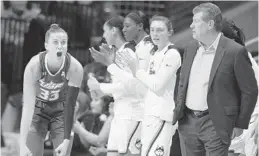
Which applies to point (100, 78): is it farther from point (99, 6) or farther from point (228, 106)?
point (228, 106)

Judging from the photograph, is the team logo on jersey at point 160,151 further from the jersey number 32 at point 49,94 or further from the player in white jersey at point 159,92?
the jersey number 32 at point 49,94

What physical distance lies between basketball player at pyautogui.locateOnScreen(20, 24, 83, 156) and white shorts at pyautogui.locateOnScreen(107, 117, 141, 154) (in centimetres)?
68

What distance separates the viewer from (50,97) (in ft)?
22.7

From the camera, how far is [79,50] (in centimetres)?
1194

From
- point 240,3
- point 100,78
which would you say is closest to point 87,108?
point 100,78

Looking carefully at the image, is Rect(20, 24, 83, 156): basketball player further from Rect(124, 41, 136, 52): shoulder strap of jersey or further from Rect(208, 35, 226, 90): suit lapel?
Rect(208, 35, 226, 90): suit lapel

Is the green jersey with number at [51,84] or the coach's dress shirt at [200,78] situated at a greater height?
the coach's dress shirt at [200,78]

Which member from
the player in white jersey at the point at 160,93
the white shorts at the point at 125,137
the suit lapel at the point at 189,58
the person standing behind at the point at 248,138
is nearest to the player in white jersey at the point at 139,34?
the player in white jersey at the point at 160,93

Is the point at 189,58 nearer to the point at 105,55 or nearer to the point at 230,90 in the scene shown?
the point at 230,90

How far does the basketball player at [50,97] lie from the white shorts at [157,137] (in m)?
0.71

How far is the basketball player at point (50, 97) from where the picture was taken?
682cm

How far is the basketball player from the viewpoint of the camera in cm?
682

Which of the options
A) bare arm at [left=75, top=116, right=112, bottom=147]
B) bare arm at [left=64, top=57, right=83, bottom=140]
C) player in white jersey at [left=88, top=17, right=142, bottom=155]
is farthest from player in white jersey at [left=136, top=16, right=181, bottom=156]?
bare arm at [left=75, top=116, right=112, bottom=147]

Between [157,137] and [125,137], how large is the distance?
715mm
